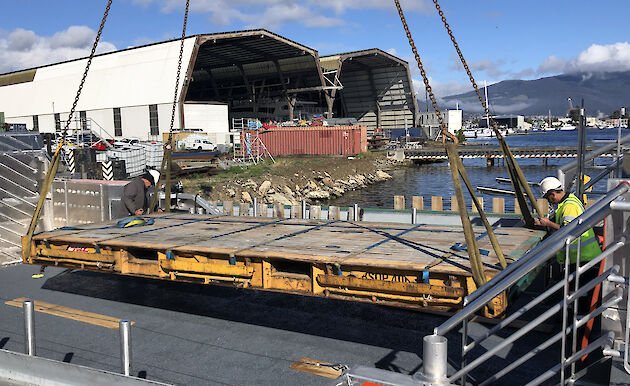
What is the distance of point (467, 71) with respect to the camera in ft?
25.9

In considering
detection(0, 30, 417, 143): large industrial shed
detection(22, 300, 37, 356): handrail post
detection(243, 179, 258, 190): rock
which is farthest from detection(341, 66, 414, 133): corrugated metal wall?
detection(22, 300, 37, 356): handrail post

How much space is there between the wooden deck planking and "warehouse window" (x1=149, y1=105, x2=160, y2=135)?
42.2 m

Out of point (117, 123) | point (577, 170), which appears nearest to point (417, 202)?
point (577, 170)

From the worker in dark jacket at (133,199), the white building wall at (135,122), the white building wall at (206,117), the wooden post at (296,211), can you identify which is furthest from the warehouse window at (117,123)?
the worker in dark jacket at (133,199)

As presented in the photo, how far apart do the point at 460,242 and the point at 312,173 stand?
37.1 meters

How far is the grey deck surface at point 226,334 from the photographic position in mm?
7129

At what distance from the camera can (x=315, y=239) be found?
803cm

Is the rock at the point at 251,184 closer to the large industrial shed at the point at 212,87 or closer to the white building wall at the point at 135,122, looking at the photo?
the large industrial shed at the point at 212,87

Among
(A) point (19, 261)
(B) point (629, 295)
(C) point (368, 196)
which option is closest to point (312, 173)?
(C) point (368, 196)

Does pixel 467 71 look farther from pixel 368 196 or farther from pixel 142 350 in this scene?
pixel 368 196

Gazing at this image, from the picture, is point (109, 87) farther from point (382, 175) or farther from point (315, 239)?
point (315, 239)

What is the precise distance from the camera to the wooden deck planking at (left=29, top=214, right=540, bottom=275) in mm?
6461

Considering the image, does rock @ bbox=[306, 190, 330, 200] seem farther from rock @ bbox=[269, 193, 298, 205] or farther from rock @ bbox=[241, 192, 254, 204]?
rock @ bbox=[241, 192, 254, 204]

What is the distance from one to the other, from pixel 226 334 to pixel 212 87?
69.5 metres
